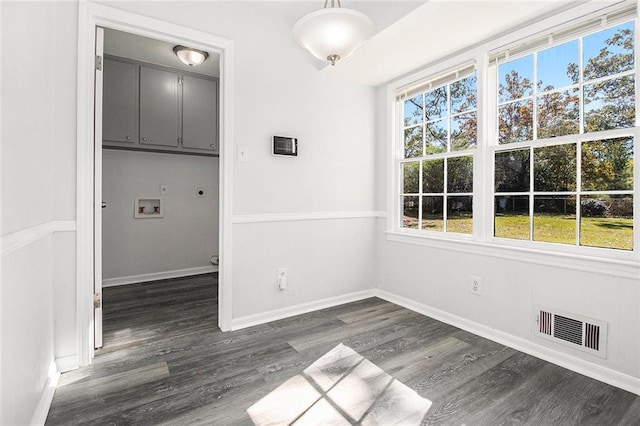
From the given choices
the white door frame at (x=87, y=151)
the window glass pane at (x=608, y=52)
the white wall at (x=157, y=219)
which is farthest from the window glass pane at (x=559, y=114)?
the white wall at (x=157, y=219)

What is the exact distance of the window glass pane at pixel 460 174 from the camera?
264cm

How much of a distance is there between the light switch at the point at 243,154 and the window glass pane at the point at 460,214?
177 centimetres

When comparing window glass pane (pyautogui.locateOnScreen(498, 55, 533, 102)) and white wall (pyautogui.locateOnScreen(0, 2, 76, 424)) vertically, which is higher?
A: window glass pane (pyautogui.locateOnScreen(498, 55, 533, 102))

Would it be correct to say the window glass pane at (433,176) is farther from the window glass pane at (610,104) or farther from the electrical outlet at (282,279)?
the electrical outlet at (282,279)

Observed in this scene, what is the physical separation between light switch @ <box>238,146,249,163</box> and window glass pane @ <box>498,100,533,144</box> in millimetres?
A: 1968

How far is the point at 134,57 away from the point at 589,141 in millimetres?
4165

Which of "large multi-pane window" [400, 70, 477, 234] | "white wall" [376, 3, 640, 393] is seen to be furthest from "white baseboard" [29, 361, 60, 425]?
"large multi-pane window" [400, 70, 477, 234]

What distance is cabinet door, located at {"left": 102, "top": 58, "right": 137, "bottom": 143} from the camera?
3396 millimetres

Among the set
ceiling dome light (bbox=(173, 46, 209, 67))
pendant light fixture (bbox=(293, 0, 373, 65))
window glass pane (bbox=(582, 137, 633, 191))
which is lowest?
window glass pane (bbox=(582, 137, 633, 191))

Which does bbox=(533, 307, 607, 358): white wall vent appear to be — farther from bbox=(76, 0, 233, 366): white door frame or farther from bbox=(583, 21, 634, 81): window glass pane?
bbox=(76, 0, 233, 366): white door frame

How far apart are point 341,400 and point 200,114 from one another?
3587mm

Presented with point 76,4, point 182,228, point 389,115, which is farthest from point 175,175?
point 389,115

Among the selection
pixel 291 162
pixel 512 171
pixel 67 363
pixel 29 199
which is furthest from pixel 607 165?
pixel 67 363

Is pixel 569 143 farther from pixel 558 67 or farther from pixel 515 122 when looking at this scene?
pixel 558 67
